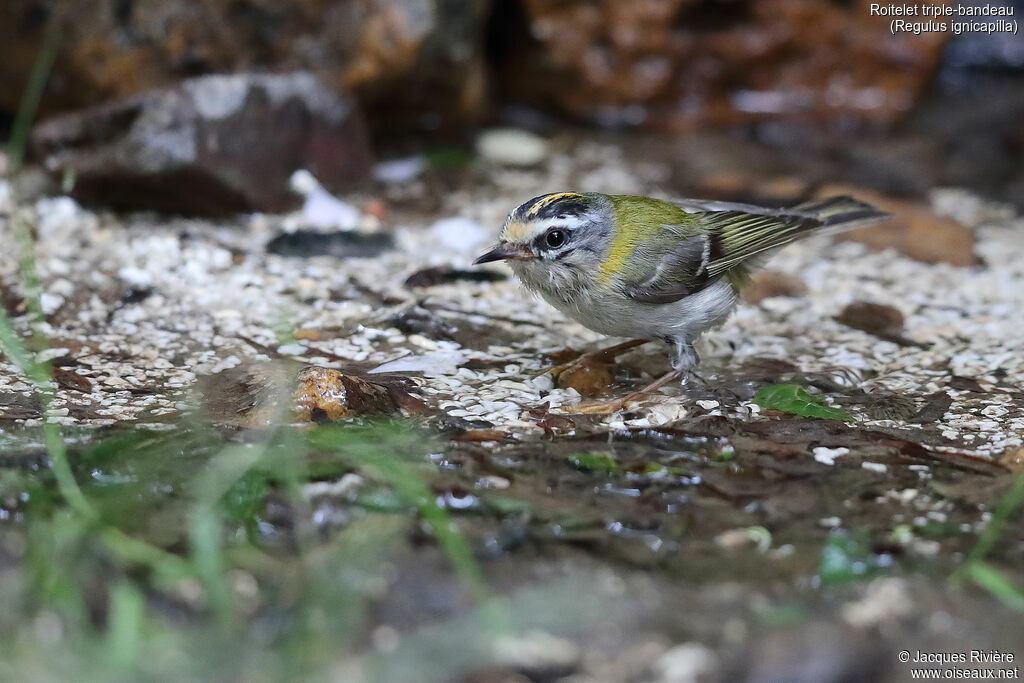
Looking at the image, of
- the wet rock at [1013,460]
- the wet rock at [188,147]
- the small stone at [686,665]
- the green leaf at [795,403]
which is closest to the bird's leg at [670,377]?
the green leaf at [795,403]

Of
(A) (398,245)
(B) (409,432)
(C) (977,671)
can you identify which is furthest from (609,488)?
(A) (398,245)

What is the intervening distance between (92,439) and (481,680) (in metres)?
1.45

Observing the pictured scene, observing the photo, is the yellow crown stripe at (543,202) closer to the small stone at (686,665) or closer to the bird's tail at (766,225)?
the bird's tail at (766,225)

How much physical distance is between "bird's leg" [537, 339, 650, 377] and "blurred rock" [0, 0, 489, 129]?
2.61 m

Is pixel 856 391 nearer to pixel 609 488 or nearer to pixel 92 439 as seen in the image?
pixel 609 488

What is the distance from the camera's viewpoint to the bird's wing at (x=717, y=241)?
3.89 metres

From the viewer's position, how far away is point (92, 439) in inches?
119

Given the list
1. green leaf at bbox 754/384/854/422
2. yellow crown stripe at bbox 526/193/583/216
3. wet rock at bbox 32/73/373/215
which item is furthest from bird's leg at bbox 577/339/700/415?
wet rock at bbox 32/73/373/215

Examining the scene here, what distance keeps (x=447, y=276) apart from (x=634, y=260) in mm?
1136

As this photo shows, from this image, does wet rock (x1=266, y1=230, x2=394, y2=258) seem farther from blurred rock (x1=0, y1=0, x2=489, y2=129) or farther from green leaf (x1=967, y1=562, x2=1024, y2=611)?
green leaf (x1=967, y1=562, x2=1024, y2=611)

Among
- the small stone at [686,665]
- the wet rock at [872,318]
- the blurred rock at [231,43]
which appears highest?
the blurred rock at [231,43]

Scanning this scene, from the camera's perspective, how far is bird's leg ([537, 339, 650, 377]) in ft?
12.7

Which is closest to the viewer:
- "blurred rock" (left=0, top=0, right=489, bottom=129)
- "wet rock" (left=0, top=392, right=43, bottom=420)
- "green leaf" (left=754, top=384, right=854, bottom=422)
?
→ "wet rock" (left=0, top=392, right=43, bottom=420)

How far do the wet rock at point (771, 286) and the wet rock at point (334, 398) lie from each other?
2.00 m
